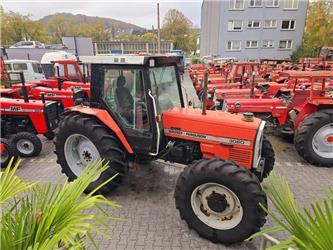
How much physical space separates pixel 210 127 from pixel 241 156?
541 mm

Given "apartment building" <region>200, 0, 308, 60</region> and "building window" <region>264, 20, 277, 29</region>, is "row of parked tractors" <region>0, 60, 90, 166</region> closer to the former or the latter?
"apartment building" <region>200, 0, 308, 60</region>

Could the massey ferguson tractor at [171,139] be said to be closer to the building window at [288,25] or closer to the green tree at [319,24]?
the green tree at [319,24]

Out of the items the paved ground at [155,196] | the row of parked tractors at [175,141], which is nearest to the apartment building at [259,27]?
the paved ground at [155,196]

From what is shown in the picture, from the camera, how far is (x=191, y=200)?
268cm

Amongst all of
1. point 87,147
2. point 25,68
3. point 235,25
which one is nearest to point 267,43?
point 235,25

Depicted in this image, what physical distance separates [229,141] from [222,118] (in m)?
0.32

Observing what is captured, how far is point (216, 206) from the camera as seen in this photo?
2.63 metres

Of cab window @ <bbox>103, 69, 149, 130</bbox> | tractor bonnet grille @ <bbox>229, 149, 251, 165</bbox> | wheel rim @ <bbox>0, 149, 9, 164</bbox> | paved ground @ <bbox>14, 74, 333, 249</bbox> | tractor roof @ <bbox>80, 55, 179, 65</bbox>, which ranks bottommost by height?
paved ground @ <bbox>14, 74, 333, 249</bbox>

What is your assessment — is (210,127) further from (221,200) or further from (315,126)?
(315,126)

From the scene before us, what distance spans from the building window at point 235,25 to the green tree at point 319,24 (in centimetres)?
678

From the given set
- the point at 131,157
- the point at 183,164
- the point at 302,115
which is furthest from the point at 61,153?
the point at 302,115

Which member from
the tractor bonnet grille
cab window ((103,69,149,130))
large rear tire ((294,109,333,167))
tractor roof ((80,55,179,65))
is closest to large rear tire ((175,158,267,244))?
the tractor bonnet grille

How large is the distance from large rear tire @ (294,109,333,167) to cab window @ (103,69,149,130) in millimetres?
3235

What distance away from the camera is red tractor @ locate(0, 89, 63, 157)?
504 centimetres
